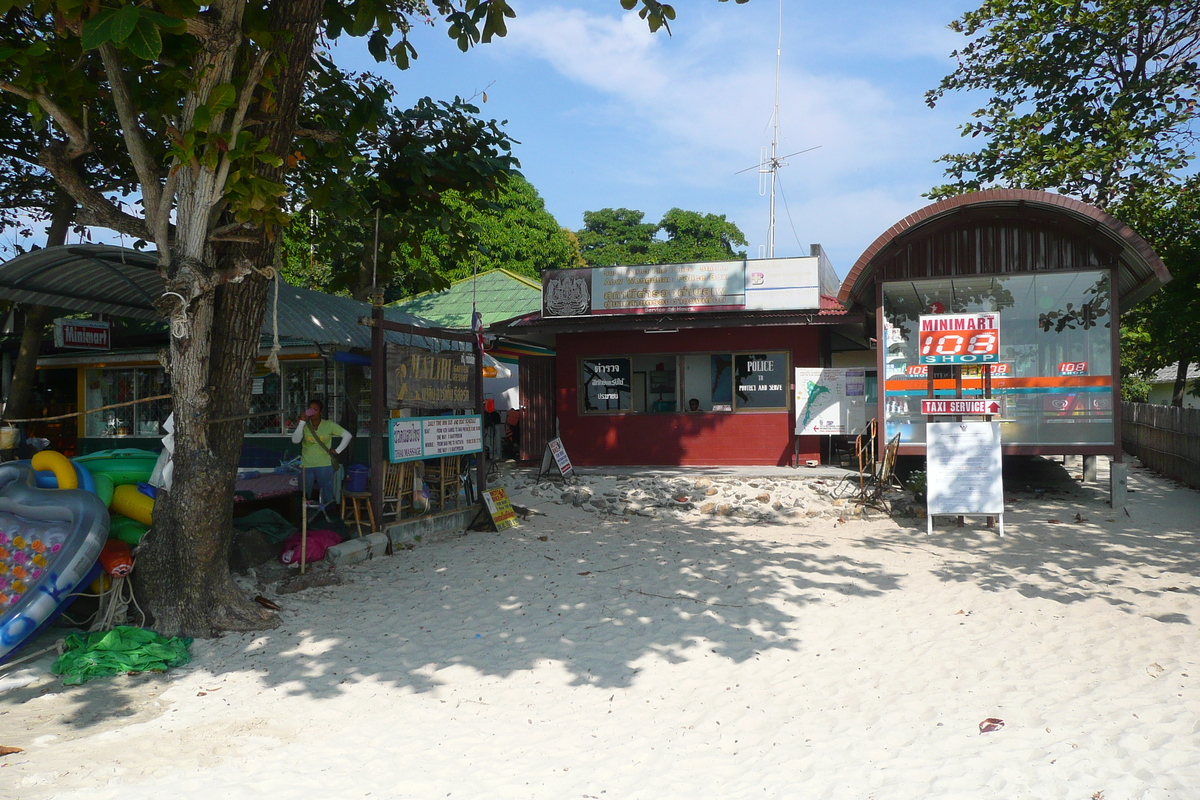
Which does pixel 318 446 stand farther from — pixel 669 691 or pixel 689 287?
pixel 689 287

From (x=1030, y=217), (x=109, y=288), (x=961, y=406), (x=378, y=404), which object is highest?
(x=1030, y=217)

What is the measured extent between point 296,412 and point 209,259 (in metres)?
6.99

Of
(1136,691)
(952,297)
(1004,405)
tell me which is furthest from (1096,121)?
(1136,691)

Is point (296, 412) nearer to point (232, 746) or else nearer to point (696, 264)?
point (696, 264)

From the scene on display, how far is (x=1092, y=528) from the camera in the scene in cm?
942


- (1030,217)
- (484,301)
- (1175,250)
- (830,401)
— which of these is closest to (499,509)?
(830,401)

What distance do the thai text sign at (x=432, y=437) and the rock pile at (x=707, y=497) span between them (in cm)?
213

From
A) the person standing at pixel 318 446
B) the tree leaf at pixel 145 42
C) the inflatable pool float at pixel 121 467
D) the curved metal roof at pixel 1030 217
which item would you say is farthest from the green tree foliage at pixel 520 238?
the tree leaf at pixel 145 42

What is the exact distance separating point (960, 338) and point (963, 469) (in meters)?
1.79

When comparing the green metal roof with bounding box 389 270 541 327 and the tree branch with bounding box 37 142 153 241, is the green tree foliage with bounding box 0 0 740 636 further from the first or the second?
the green metal roof with bounding box 389 270 541 327

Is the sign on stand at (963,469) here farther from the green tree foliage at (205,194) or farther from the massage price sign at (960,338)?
the green tree foliage at (205,194)

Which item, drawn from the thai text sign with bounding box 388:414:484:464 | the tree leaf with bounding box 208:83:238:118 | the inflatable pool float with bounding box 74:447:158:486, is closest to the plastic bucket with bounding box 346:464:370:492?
the thai text sign with bounding box 388:414:484:464

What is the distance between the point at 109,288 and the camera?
880 centimetres

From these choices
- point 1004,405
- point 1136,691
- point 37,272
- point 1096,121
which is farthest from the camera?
point 1096,121
